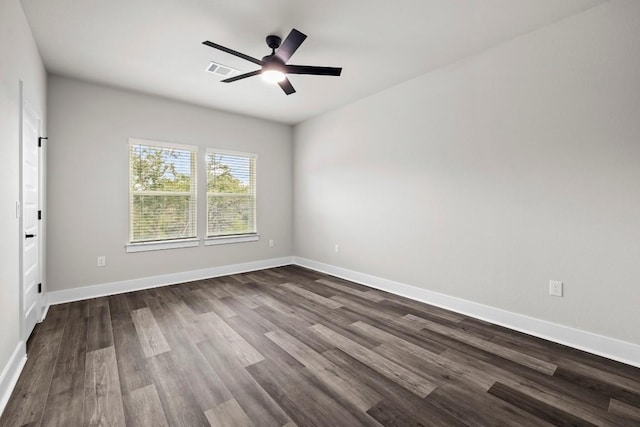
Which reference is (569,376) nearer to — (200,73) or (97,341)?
(97,341)

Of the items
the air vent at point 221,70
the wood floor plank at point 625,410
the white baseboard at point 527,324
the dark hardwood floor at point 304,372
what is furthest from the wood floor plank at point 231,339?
the air vent at point 221,70

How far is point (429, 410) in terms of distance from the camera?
1.74m

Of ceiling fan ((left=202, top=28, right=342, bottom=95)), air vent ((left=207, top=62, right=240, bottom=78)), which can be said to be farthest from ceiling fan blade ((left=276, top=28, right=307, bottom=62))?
air vent ((left=207, top=62, right=240, bottom=78))

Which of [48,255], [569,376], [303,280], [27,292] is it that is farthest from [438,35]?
[48,255]

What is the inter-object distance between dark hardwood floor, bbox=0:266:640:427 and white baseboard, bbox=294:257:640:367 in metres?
0.11

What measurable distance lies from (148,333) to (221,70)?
293cm

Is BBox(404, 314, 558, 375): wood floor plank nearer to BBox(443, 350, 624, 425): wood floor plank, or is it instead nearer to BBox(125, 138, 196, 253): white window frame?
BBox(443, 350, 624, 425): wood floor plank

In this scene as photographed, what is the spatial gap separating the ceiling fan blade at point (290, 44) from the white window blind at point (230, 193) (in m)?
2.70

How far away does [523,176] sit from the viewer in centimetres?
280

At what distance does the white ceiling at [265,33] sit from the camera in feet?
7.74

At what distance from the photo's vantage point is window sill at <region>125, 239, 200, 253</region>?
13.4 feet

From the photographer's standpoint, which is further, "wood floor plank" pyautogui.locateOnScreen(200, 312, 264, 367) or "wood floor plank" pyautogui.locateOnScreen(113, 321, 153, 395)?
"wood floor plank" pyautogui.locateOnScreen(200, 312, 264, 367)

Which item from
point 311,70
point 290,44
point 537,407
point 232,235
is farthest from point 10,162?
point 537,407

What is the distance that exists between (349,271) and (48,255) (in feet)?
13.0
